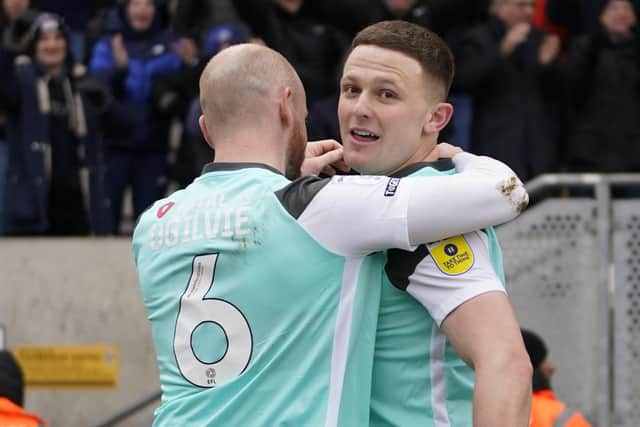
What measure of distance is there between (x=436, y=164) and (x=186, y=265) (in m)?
0.73

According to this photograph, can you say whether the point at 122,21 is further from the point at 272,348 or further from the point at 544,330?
the point at 272,348

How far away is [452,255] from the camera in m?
3.56

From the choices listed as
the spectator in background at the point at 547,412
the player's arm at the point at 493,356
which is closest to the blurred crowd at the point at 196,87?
the spectator in background at the point at 547,412

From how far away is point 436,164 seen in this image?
3881 millimetres

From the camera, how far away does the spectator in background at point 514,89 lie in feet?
33.2

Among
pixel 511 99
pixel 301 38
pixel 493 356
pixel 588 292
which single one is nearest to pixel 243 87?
pixel 493 356

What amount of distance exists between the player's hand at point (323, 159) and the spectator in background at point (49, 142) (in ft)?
21.0

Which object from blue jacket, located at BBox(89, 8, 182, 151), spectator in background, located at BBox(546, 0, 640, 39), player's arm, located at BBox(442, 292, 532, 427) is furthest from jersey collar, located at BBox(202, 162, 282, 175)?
spectator in background, located at BBox(546, 0, 640, 39)

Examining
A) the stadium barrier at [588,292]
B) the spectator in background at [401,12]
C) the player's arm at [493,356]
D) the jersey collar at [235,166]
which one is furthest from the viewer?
the spectator in background at [401,12]

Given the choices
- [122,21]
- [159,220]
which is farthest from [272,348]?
[122,21]

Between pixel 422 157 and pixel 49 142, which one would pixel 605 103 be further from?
pixel 422 157

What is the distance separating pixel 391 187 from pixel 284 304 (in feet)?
1.33

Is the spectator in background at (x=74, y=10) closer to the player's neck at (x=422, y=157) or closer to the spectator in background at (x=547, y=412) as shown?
the spectator in background at (x=547, y=412)

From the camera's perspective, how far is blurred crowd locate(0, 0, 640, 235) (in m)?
10.2
